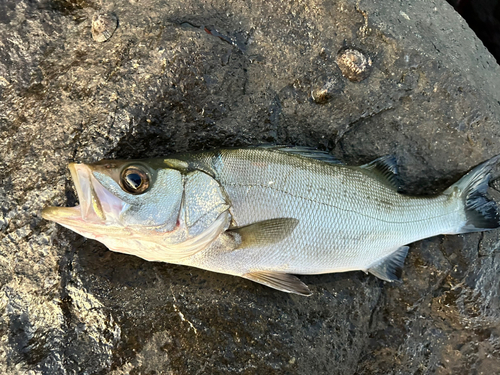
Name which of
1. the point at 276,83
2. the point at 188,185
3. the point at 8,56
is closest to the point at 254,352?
the point at 188,185

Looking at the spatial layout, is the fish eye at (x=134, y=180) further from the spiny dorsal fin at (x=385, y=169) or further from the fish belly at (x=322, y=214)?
the spiny dorsal fin at (x=385, y=169)

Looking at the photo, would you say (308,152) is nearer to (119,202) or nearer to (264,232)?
(264,232)

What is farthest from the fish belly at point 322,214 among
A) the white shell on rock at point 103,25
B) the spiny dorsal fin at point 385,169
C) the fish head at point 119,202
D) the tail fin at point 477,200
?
the white shell on rock at point 103,25

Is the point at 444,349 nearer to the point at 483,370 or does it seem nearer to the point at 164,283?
the point at 483,370

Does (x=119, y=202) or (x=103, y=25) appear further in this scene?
(x=103, y=25)

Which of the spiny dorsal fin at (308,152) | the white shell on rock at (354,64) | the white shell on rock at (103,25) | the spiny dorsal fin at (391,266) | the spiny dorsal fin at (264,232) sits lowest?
the spiny dorsal fin at (391,266)

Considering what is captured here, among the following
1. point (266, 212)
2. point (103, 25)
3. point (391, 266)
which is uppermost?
point (103, 25)

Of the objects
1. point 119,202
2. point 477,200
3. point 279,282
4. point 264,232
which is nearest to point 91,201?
point 119,202
